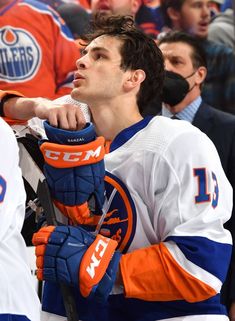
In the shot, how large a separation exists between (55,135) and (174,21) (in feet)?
8.97

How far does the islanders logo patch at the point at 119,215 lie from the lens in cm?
231

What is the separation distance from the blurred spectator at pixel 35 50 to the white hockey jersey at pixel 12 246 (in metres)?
2.15

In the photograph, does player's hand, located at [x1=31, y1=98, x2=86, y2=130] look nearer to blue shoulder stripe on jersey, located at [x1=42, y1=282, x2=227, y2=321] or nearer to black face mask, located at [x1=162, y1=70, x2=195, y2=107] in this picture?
blue shoulder stripe on jersey, located at [x1=42, y1=282, x2=227, y2=321]

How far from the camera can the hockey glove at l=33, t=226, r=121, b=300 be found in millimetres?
2133

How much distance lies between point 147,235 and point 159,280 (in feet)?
0.57

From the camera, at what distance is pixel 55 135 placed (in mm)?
2193

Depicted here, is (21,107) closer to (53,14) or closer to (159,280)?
(159,280)

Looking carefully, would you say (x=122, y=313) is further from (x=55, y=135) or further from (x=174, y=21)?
(x=174, y=21)

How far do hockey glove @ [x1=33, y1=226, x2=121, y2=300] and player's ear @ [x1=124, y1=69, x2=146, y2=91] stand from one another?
0.67 metres

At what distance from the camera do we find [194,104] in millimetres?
3467

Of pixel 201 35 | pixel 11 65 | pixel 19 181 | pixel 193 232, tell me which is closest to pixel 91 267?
pixel 193 232

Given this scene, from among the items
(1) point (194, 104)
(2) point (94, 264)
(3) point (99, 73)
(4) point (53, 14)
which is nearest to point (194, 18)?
(4) point (53, 14)

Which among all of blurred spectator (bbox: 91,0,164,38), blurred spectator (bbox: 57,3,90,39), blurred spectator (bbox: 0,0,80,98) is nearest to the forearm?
blurred spectator (bbox: 0,0,80,98)

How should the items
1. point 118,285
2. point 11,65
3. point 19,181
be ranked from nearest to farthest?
point 19,181 → point 118,285 → point 11,65
